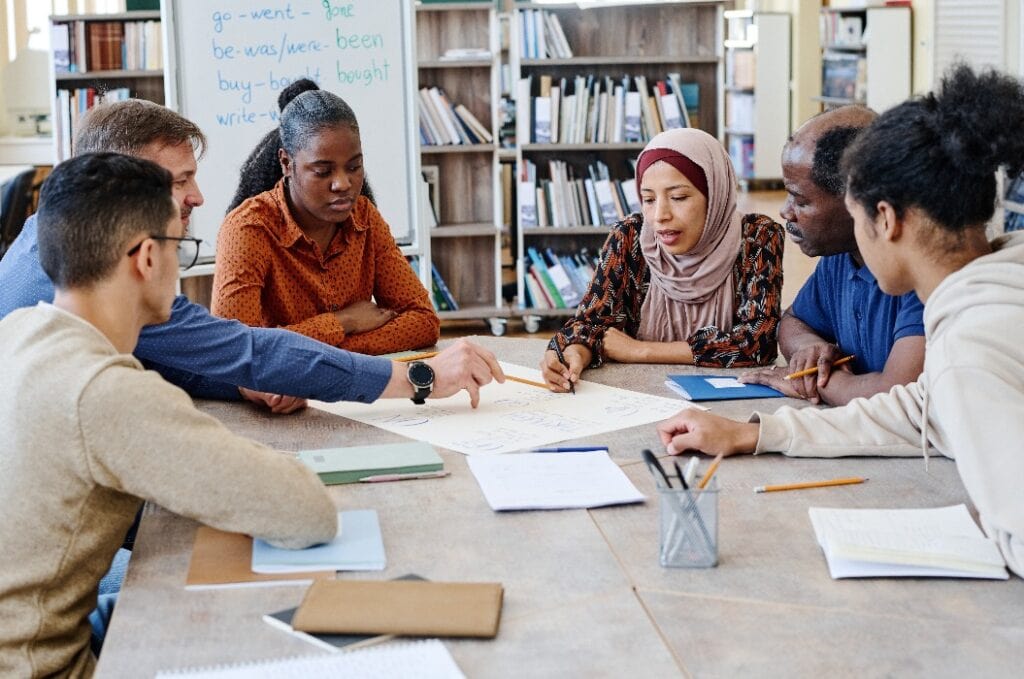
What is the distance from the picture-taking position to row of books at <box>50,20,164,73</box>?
19.5ft

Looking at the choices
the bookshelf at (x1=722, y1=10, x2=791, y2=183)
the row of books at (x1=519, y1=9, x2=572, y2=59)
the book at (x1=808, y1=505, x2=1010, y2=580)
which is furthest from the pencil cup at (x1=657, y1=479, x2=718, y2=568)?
the bookshelf at (x1=722, y1=10, x2=791, y2=183)

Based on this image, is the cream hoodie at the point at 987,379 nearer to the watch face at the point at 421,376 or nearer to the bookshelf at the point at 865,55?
the watch face at the point at 421,376

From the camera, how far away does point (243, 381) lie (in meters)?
2.13

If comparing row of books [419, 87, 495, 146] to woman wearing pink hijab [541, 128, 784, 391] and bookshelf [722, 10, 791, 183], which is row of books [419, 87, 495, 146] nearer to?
woman wearing pink hijab [541, 128, 784, 391]

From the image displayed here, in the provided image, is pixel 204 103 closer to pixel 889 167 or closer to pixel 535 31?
pixel 535 31

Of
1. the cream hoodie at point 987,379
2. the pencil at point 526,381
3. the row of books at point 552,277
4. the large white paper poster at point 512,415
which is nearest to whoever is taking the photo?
the cream hoodie at point 987,379

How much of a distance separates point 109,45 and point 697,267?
4.23 metres

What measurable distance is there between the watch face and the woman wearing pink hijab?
47 cm

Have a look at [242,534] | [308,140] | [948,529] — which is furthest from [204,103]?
[948,529]

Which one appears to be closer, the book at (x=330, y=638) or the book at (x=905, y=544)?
the book at (x=330, y=638)

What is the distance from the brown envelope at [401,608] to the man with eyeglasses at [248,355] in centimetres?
83

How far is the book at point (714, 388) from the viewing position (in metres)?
2.24

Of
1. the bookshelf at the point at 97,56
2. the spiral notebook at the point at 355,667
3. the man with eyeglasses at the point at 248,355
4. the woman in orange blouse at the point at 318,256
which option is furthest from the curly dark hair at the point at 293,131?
the bookshelf at the point at 97,56

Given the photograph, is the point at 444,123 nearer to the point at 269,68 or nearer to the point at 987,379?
the point at 269,68
